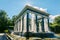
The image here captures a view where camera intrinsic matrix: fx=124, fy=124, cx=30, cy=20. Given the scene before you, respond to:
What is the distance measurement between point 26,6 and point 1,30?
28.7 meters

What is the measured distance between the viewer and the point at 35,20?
23859 millimetres

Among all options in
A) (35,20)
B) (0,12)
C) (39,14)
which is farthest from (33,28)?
Result: (0,12)

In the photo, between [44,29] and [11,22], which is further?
[11,22]

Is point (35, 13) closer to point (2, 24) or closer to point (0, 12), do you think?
point (2, 24)

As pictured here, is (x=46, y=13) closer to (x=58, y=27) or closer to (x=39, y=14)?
(x=39, y=14)

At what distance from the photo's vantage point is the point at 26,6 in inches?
781

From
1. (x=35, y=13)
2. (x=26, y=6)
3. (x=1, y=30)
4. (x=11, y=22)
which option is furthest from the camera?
(x=11, y=22)

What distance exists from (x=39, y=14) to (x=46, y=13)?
4.28ft

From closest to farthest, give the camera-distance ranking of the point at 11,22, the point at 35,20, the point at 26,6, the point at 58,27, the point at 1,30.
→ the point at 26,6 < the point at 35,20 < the point at 58,27 < the point at 1,30 < the point at 11,22

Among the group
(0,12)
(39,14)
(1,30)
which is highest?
(0,12)


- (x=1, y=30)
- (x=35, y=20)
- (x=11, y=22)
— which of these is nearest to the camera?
(x=35, y=20)

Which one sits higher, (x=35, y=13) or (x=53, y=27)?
(x=35, y=13)

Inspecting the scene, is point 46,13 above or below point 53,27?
above

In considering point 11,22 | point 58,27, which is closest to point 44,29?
point 58,27
